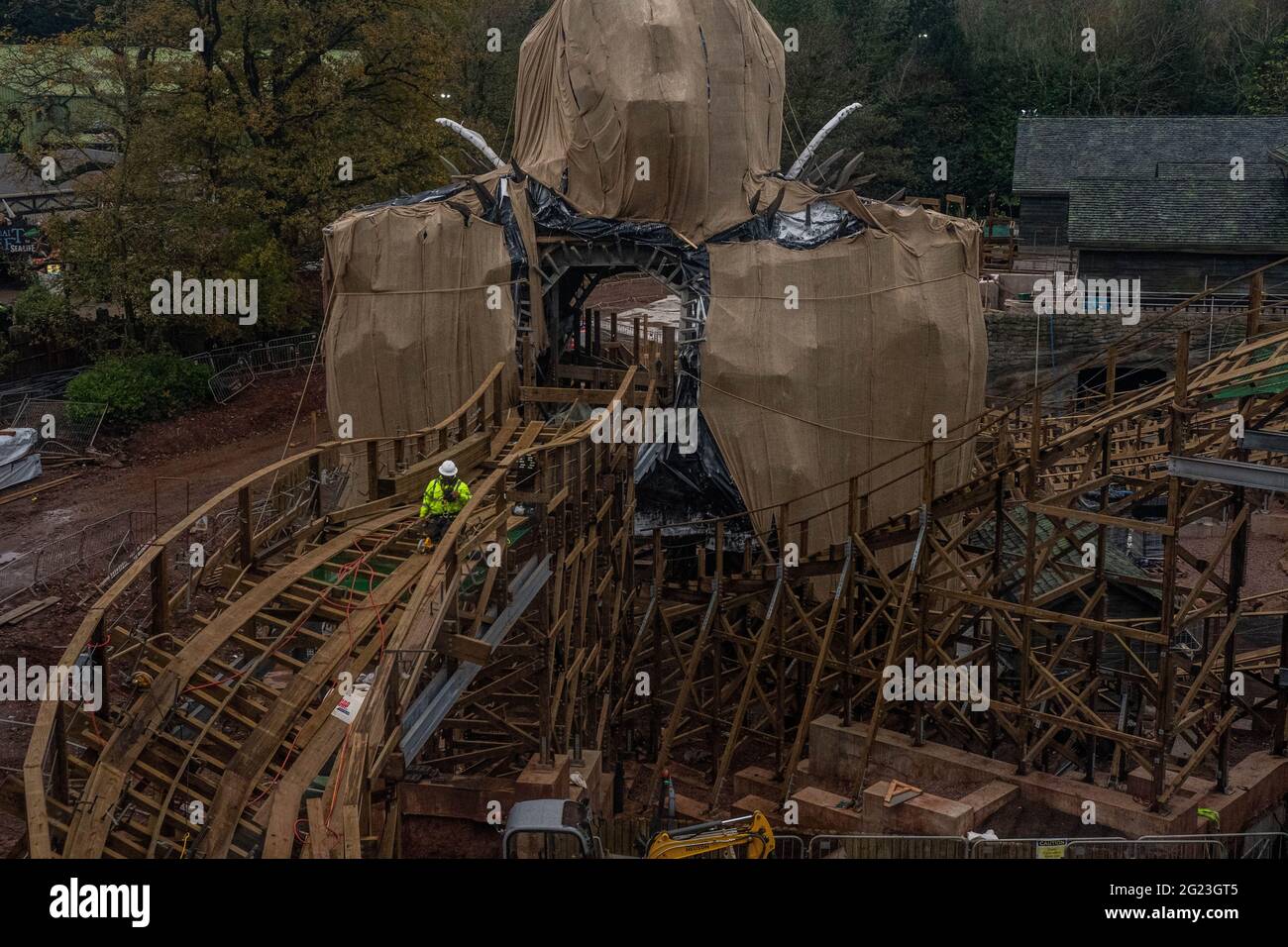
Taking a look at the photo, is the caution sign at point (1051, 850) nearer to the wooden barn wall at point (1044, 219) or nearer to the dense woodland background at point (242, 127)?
the dense woodland background at point (242, 127)

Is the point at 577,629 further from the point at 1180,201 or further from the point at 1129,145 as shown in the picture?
the point at 1129,145

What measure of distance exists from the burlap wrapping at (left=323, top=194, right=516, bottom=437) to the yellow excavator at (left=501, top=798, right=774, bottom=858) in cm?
931

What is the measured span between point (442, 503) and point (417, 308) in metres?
8.56

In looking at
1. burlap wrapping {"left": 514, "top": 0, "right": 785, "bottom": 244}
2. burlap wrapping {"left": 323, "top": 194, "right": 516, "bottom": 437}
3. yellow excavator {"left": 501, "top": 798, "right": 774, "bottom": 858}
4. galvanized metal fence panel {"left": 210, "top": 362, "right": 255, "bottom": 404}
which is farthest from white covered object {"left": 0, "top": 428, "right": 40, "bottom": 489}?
yellow excavator {"left": 501, "top": 798, "right": 774, "bottom": 858}

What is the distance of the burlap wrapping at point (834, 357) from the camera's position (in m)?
24.7

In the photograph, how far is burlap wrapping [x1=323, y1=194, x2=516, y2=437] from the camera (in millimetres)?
24828

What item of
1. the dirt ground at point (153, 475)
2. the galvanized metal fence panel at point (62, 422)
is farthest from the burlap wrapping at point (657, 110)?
the galvanized metal fence panel at point (62, 422)

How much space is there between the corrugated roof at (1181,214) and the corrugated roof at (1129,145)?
297cm

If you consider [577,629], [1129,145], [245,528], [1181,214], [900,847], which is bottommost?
[900,847]

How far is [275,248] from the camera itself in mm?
38562

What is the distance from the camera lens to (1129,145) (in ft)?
164

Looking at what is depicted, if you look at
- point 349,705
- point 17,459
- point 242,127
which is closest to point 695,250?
point 349,705

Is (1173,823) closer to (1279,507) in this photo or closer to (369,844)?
(369,844)

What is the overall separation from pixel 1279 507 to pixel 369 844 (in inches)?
1279
